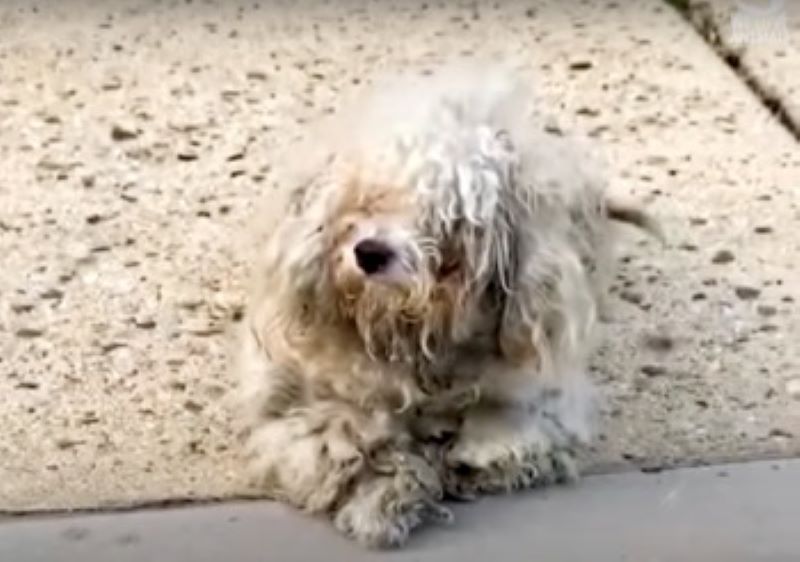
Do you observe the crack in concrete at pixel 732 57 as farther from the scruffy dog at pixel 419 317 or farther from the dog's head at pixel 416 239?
the dog's head at pixel 416 239

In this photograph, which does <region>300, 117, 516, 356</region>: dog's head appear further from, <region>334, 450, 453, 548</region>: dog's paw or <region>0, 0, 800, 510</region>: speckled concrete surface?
<region>0, 0, 800, 510</region>: speckled concrete surface

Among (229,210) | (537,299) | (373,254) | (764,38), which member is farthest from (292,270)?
(764,38)

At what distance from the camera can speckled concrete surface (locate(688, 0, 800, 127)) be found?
5.69m

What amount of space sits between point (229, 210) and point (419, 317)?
1.24 m

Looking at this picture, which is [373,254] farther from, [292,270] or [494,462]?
[494,462]

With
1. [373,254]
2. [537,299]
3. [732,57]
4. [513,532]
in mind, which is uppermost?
[373,254]

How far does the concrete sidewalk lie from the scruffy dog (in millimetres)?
53

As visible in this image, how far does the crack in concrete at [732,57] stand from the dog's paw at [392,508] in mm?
1842

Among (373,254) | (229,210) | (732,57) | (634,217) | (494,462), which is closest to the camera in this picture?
(373,254)

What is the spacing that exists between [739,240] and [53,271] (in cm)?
146

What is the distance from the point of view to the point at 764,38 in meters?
6.00

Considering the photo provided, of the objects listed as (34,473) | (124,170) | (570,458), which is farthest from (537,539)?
(124,170)

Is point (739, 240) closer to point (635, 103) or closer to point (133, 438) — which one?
point (635, 103)

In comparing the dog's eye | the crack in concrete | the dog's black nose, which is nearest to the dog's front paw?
the dog's eye
